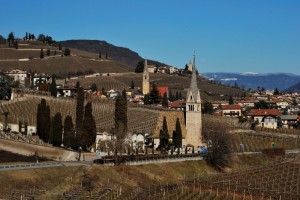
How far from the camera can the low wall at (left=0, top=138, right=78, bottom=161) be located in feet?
228

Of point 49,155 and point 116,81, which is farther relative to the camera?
point 116,81

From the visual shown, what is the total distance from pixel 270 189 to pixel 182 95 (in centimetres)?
12871

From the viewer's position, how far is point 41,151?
229 ft

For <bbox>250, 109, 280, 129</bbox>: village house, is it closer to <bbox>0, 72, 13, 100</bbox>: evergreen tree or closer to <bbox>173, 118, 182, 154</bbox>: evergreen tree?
<bbox>0, 72, 13, 100</bbox>: evergreen tree

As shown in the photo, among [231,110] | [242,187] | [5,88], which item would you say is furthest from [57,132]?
[231,110]

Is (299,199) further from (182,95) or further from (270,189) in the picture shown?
(182,95)

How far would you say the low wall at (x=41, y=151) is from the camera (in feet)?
228

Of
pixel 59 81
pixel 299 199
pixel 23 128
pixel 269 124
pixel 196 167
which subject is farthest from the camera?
pixel 59 81

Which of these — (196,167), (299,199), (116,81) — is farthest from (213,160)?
(116,81)

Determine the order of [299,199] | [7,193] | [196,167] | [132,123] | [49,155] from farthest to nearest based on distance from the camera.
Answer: [132,123] < [196,167] < [49,155] < [7,193] < [299,199]

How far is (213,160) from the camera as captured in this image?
7869 centimetres

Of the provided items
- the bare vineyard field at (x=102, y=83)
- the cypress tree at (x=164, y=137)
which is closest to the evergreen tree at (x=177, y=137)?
the cypress tree at (x=164, y=137)

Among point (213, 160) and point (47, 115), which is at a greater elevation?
point (47, 115)

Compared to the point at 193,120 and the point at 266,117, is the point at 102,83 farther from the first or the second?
the point at 193,120
